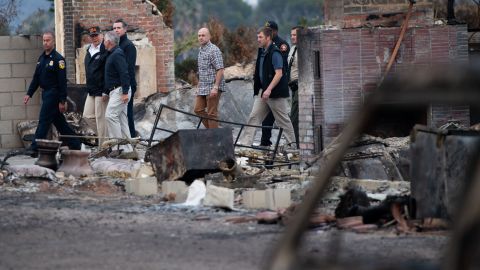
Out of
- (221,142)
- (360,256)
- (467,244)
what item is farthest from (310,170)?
(467,244)

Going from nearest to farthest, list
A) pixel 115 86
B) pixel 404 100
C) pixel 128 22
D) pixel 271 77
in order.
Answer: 1. pixel 404 100
2. pixel 271 77
3. pixel 115 86
4. pixel 128 22

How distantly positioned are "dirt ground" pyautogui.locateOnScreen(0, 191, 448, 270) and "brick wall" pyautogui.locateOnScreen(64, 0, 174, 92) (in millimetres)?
15237

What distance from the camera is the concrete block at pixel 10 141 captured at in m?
22.5

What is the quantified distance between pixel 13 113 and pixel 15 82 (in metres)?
0.55

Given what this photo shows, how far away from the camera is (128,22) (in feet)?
88.4

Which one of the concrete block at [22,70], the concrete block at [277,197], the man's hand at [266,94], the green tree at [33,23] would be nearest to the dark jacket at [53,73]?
the man's hand at [266,94]

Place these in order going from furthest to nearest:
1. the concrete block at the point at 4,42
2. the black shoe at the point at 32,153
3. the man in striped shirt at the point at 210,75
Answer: the concrete block at the point at 4,42, the man in striped shirt at the point at 210,75, the black shoe at the point at 32,153

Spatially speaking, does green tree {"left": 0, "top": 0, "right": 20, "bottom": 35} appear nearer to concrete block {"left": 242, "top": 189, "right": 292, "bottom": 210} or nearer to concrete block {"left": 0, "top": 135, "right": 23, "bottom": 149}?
concrete block {"left": 0, "top": 135, "right": 23, "bottom": 149}

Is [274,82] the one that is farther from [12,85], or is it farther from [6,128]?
[6,128]

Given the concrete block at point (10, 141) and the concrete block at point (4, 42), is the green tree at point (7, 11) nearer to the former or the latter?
the concrete block at point (4, 42)

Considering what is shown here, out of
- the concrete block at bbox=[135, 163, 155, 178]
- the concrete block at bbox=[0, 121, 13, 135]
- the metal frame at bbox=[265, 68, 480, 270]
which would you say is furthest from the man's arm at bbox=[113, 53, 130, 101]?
the metal frame at bbox=[265, 68, 480, 270]

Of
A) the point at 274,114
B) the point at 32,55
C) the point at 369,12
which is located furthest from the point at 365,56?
the point at 32,55

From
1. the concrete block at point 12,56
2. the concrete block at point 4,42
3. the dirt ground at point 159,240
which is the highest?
the concrete block at point 4,42

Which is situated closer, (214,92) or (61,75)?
(61,75)
